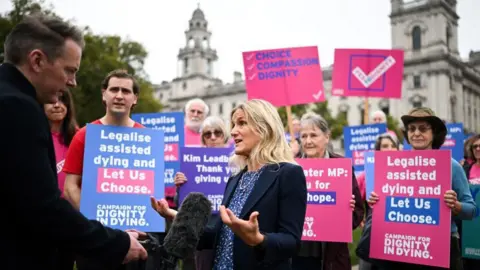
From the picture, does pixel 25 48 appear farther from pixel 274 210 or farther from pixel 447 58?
pixel 447 58

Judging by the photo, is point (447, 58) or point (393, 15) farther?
point (393, 15)

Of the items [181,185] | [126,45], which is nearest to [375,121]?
[181,185]

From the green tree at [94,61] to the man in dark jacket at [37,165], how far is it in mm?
23825

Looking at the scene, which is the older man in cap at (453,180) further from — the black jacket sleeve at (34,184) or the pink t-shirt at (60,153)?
the black jacket sleeve at (34,184)

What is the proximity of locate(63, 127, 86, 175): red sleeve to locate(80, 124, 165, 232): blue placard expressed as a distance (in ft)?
0.22

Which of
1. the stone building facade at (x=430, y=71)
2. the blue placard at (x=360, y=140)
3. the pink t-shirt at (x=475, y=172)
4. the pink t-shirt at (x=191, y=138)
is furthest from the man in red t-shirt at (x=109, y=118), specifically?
the stone building facade at (x=430, y=71)

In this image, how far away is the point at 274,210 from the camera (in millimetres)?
2713

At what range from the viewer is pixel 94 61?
3181cm

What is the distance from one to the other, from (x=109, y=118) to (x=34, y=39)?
2.06m

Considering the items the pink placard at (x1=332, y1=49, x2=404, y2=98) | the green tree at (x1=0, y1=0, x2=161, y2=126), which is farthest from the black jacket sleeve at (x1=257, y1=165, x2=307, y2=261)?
the green tree at (x1=0, y1=0, x2=161, y2=126)

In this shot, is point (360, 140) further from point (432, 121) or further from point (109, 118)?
point (109, 118)

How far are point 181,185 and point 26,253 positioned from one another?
3252 mm

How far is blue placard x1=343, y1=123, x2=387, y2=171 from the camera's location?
905 centimetres

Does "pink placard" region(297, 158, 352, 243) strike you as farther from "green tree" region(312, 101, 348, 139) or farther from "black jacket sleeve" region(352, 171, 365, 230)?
"green tree" region(312, 101, 348, 139)
